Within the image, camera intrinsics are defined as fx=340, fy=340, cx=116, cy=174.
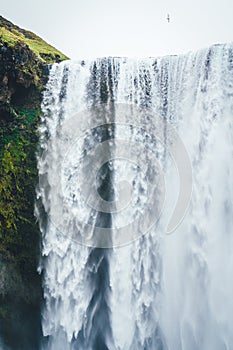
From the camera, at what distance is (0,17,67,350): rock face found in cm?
1023

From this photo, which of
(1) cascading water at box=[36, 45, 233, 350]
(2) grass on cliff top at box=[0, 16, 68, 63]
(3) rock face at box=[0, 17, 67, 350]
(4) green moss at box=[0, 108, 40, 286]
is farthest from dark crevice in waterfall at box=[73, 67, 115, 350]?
(2) grass on cliff top at box=[0, 16, 68, 63]

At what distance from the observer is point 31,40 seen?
47.7ft

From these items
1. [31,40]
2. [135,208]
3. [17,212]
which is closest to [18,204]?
[17,212]

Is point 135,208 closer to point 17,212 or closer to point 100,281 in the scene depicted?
point 100,281

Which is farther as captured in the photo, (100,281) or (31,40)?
(31,40)

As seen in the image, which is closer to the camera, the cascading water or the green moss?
the cascading water

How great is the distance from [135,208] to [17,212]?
11.8 feet

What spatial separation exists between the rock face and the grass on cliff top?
1.12 meters

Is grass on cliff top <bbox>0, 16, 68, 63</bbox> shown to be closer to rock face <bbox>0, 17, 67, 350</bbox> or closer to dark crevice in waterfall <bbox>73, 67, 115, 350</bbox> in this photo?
rock face <bbox>0, 17, 67, 350</bbox>

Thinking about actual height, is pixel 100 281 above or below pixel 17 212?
below

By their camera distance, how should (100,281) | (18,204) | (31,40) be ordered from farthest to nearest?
(31,40), (18,204), (100,281)

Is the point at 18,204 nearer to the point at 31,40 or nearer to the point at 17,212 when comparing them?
the point at 17,212

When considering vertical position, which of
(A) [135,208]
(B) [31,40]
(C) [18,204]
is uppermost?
(B) [31,40]

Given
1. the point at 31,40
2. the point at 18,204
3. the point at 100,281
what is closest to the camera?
the point at 100,281
